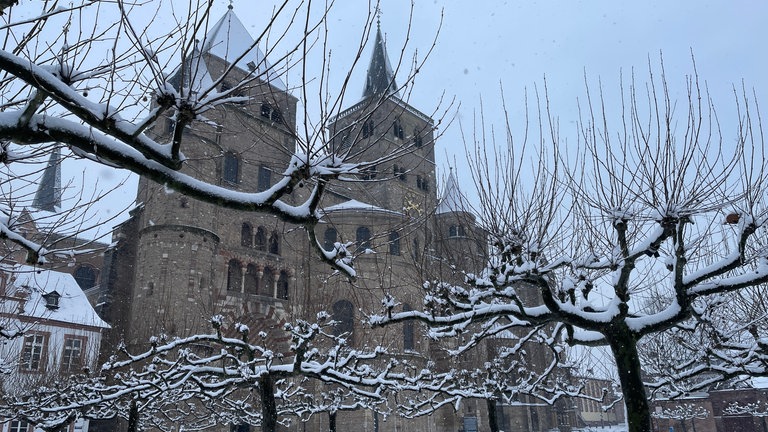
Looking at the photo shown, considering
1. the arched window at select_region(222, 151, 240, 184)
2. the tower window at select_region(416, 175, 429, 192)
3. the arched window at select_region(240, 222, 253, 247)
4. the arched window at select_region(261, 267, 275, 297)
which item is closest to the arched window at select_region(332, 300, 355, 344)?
the arched window at select_region(261, 267, 275, 297)

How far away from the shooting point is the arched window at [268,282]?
28.4 m

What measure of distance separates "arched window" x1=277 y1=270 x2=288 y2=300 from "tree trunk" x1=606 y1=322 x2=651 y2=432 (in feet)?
72.8

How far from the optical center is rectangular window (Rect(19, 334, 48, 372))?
2395 centimetres

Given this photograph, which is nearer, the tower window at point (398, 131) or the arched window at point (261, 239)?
the arched window at point (261, 239)

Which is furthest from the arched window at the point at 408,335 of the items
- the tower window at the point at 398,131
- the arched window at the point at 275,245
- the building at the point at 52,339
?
the tower window at the point at 398,131

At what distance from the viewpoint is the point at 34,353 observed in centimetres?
2616

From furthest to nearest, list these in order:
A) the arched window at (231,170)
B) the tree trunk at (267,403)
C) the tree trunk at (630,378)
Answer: the arched window at (231,170), the tree trunk at (267,403), the tree trunk at (630,378)

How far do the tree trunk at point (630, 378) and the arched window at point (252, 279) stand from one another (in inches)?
853

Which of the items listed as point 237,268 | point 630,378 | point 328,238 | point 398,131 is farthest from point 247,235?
point 630,378

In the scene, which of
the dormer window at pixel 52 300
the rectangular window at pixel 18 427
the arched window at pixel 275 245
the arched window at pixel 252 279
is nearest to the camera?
the rectangular window at pixel 18 427

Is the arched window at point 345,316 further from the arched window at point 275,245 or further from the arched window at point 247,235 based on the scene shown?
the arched window at point 247,235

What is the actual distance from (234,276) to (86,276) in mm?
16498

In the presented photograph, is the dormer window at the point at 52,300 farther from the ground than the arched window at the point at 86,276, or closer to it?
closer to it

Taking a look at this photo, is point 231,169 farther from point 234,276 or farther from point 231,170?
point 234,276
